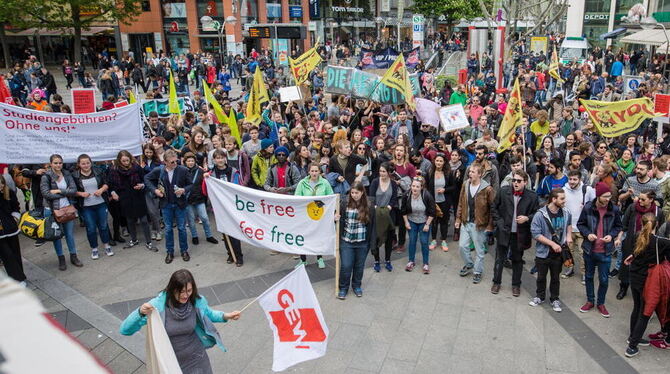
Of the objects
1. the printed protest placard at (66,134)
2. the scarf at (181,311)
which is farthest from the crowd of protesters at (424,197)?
the scarf at (181,311)

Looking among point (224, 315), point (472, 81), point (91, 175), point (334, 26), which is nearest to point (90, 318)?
point (91, 175)

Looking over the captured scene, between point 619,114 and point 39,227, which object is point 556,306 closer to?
point 619,114

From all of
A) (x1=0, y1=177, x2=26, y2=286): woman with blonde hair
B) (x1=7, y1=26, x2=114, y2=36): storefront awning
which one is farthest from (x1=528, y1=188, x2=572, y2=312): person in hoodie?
(x1=7, y1=26, x2=114, y2=36): storefront awning

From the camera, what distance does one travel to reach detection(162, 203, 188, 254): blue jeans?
8586 mm

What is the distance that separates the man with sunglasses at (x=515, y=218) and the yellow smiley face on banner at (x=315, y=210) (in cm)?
237

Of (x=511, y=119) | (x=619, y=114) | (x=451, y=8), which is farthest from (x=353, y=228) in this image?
(x=451, y=8)

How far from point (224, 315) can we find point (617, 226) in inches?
193

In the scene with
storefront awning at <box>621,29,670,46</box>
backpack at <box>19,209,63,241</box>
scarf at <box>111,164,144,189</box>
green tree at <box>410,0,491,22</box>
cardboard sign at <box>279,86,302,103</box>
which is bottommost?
backpack at <box>19,209,63,241</box>

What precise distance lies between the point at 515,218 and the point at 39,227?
663cm

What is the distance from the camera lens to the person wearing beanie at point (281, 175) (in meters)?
8.75

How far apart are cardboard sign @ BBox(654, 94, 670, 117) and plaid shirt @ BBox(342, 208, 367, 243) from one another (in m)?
7.57

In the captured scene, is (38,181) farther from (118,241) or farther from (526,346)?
(526,346)

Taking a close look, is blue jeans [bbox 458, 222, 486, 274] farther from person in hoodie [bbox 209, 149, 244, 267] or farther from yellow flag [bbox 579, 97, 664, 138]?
yellow flag [bbox 579, 97, 664, 138]

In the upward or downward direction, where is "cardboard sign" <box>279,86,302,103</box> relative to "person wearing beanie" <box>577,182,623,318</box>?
upward
